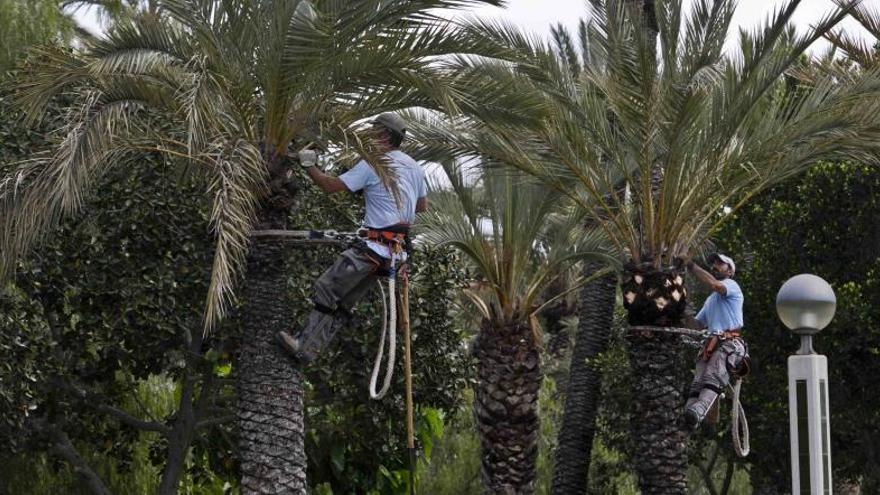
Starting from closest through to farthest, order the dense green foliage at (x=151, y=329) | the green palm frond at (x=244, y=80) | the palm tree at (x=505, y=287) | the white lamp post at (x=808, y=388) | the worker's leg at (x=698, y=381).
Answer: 1. the white lamp post at (x=808, y=388)
2. the green palm frond at (x=244, y=80)
3. the worker's leg at (x=698, y=381)
4. the dense green foliage at (x=151, y=329)
5. the palm tree at (x=505, y=287)

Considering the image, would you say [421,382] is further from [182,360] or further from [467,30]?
[467,30]

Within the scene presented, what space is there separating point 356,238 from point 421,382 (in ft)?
23.6

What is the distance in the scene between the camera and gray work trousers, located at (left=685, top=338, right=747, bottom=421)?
1508cm

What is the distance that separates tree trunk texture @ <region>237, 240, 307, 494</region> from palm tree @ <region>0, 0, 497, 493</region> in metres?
0.01

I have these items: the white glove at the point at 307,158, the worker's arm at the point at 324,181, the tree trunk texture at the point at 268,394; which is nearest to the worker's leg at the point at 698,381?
the tree trunk texture at the point at 268,394

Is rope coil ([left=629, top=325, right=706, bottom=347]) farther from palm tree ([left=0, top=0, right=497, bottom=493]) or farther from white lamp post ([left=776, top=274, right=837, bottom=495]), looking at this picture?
palm tree ([left=0, top=0, right=497, bottom=493])

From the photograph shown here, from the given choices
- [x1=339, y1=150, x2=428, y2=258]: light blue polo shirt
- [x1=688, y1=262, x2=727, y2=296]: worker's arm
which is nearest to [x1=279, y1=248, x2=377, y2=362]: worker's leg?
[x1=339, y1=150, x2=428, y2=258]: light blue polo shirt

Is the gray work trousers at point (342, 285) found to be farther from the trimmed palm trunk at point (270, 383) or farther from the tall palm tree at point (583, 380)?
the tall palm tree at point (583, 380)

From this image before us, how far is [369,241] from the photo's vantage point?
11.7m

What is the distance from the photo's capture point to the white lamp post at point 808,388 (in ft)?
36.2

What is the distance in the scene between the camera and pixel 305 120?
11.8m

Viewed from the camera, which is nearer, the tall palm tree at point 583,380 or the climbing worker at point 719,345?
the climbing worker at point 719,345

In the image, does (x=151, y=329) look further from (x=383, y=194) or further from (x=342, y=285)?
(x=383, y=194)

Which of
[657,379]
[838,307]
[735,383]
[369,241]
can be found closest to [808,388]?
[369,241]
